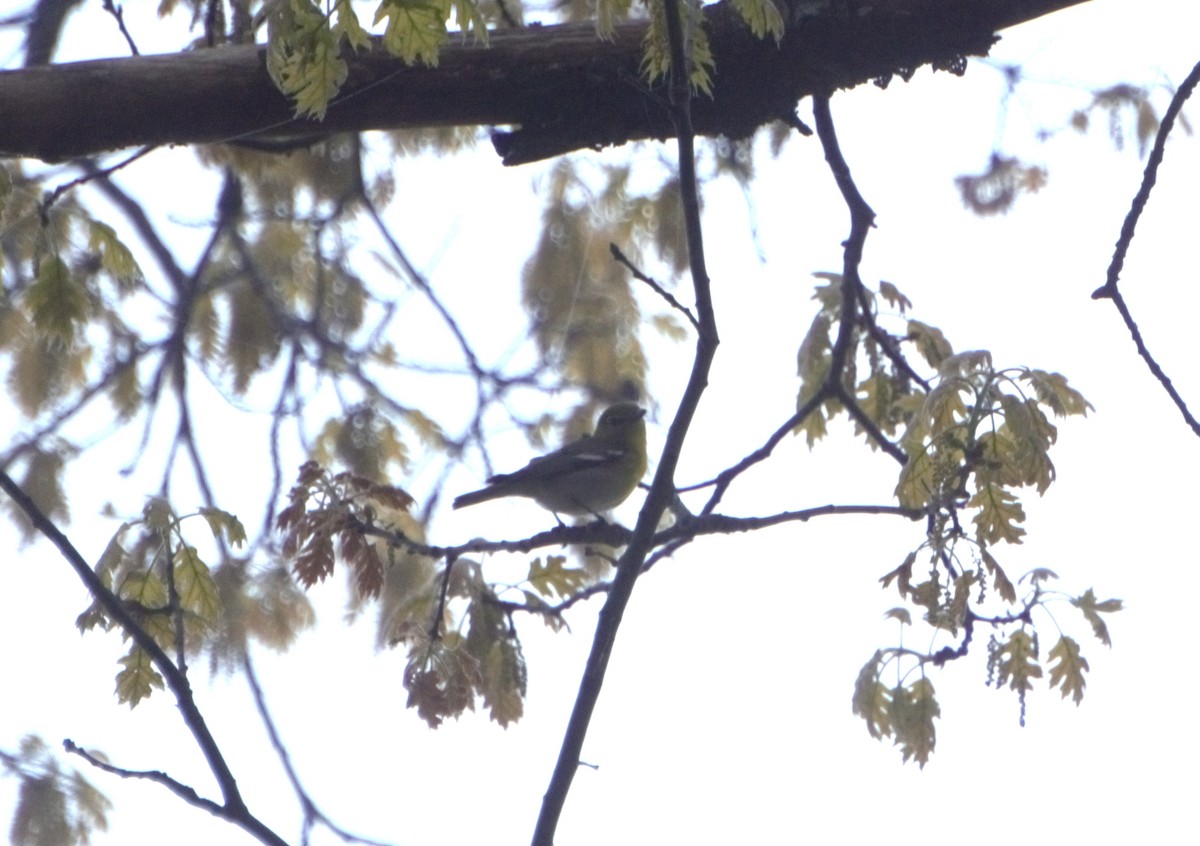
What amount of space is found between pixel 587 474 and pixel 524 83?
105 inches

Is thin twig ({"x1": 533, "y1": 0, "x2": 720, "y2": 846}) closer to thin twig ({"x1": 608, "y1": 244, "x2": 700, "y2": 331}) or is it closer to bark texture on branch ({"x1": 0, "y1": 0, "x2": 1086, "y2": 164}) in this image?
thin twig ({"x1": 608, "y1": 244, "x2": 700, "y2": 331})

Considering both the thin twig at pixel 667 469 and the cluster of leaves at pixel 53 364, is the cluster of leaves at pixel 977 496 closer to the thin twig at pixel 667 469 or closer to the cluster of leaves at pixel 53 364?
the thin twig at pixel 667 469

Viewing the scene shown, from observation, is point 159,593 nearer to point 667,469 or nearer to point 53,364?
point 667,469

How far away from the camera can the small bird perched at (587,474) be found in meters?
5.41

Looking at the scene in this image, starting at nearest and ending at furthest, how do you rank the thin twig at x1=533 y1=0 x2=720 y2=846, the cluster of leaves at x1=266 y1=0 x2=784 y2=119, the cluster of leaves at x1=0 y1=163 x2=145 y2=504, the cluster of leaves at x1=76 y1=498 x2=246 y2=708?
the cluster of leaves at x1=266 y1=0 x2=784 y2=119 < the thin twig at x1=533 y1=0 x2=720 y2=846 < the cluster of leaves at x1=76 y1=498 x2=246 y2=708 < the cluster of leaves at x1=0 y1=163 x2=145 y2=504

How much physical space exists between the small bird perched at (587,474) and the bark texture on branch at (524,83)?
202 cm

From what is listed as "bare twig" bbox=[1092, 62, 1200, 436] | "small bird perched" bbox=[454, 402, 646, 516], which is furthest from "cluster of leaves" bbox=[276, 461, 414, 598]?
"small bird perched" bbox=[454, 402, 646, 516]

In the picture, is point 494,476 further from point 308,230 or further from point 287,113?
point 287,113

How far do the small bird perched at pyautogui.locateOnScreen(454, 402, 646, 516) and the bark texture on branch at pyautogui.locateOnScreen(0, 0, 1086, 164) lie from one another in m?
2.02

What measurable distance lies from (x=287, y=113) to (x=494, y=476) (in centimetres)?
195

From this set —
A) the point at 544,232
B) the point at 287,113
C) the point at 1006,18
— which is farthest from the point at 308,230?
the point at 1006,18

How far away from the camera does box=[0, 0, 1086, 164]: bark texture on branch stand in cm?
316

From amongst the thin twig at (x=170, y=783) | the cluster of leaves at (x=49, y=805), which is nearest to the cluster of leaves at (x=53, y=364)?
the cluster of leaves at (x=49, y=805)

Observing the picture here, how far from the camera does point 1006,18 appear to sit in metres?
3.29
